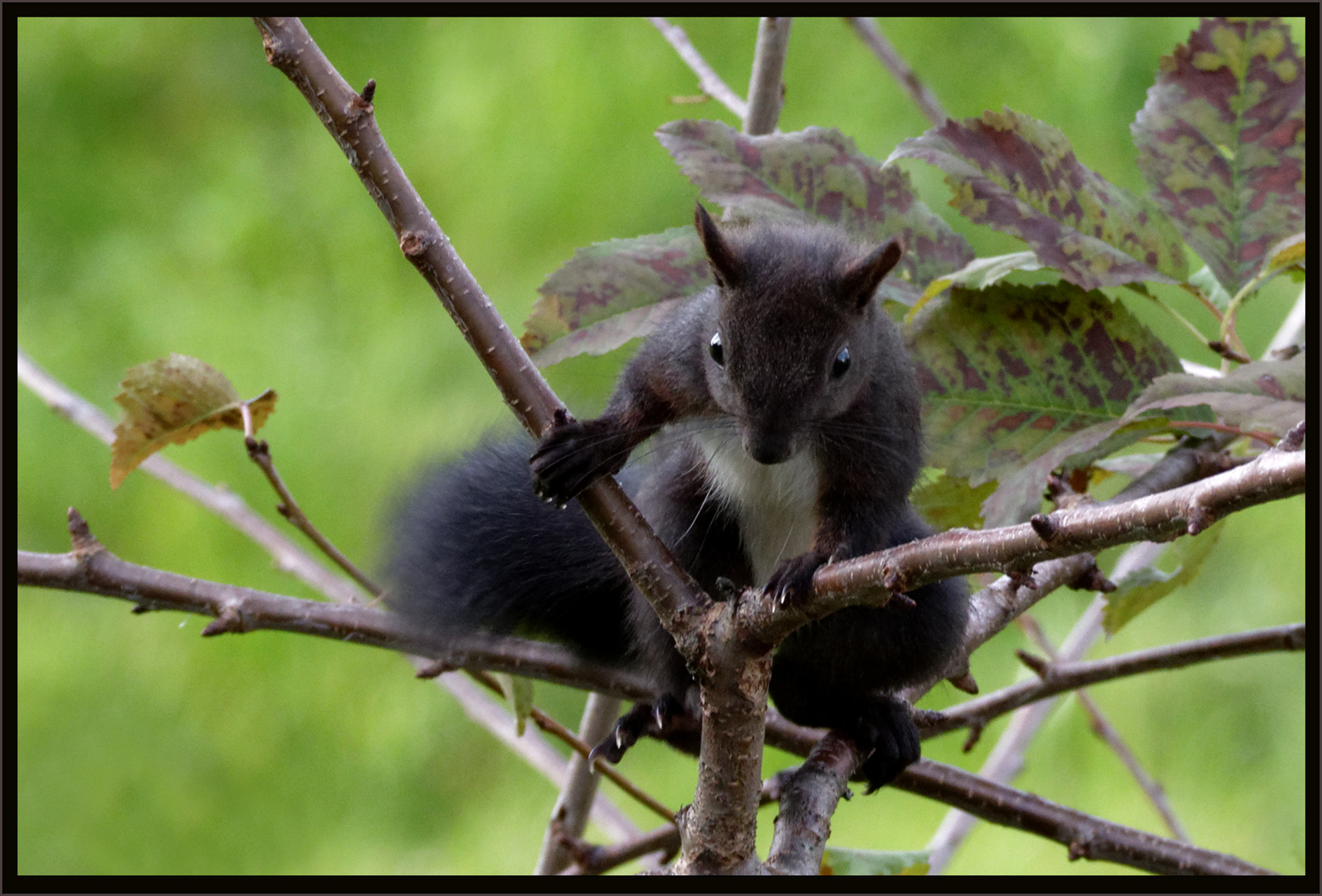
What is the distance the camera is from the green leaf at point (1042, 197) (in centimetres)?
75

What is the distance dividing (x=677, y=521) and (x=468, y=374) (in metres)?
0.63

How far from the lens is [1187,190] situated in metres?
0.81

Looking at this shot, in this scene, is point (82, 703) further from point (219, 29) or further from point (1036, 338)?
point (1036, 338)

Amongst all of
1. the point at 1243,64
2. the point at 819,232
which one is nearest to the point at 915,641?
the point at 819,232

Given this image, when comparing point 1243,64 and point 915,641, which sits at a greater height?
point 1243,64

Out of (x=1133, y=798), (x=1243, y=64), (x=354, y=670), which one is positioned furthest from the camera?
(x=354, y=670)

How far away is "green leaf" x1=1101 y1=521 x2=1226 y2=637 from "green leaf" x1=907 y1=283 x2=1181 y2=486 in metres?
0.10

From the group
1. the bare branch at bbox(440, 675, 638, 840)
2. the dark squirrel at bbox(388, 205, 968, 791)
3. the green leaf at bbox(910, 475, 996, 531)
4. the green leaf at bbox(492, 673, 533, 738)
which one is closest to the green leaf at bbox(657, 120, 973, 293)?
the dark squirrel at bbox(388, 205, 968, 791)

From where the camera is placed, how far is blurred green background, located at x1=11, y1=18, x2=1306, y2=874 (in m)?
1.40

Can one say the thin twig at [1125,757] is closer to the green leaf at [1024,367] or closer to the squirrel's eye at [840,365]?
the green leaf at [1024,367]

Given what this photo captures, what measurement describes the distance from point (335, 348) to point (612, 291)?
30.3 inches

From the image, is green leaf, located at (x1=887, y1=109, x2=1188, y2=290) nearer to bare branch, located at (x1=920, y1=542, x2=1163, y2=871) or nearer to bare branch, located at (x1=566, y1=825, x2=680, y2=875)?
bare branch, located at (x1=920, y1=542, x2=1163, y2=871)

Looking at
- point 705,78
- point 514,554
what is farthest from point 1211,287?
point 514,554

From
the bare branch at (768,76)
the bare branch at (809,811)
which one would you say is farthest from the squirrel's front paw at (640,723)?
the bare branch at (768,76)
